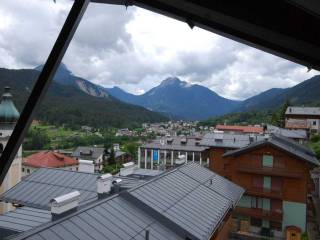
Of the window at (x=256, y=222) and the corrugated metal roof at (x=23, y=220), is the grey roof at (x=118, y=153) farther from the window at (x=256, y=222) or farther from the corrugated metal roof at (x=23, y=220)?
the corrugated metal roof at (x=23, y=220)

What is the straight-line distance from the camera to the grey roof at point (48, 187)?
16.9m

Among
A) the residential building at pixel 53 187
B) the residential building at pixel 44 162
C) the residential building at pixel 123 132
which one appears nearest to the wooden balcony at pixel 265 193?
the residential building at pixel 53 187

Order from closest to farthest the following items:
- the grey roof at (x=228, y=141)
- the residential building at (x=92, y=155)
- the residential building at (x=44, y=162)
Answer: the grey roof at (x=228, y=141), the residential building at (x=44, y=162), the residential building at (x=92, y=155)

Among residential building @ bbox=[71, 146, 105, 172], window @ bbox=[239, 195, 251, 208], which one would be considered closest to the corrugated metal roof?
window @ bbox=[239, 195, 251, 208]

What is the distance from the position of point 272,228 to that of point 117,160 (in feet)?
164

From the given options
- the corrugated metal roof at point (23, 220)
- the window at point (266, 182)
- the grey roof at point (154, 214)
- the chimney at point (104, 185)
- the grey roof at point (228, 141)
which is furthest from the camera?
the grey roof at point (228, 141)

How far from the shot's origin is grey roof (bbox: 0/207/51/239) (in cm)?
1065

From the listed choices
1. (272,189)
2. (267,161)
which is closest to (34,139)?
(272,189)

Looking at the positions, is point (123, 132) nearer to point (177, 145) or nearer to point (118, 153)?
point (118, 153)

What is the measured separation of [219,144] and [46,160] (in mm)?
30316

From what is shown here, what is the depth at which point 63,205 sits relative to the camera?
1016 centimetres

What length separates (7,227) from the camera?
10797 millimetres

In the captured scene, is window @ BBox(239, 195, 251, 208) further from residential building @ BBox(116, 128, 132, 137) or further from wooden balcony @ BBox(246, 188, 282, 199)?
residential building @ BBox(116, 128, 132, 137)

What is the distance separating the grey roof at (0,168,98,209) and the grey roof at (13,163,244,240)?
4369 millimetres
